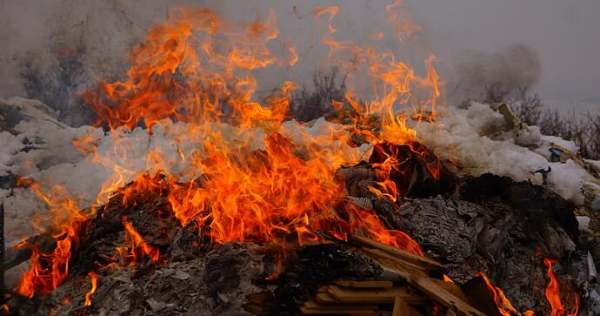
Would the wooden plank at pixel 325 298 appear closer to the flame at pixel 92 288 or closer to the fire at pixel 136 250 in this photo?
the fire at pixel 136 250

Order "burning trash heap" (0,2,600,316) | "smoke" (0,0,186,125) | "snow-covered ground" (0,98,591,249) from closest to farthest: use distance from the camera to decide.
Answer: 1. "burning trash heap" (0,2,600,316)
2. "snow-covered ground" (0,98,591,249)
3. "smoke" (0,0,186,125)

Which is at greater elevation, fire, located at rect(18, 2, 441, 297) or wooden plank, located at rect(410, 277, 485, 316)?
fire, located at rect(18, 2, 441, 297)

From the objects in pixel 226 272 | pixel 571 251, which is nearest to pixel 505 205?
pixel 571 251

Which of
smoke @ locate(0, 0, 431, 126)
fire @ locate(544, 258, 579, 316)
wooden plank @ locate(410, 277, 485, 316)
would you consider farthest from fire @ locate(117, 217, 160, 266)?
smoke @ locate(0, 0, 431, 126)

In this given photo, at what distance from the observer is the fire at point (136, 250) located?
434 centimetres

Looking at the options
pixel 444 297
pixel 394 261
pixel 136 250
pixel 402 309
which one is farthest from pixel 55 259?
pixel 444 297

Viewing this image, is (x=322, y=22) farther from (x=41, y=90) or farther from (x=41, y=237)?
(x=41, y=237)

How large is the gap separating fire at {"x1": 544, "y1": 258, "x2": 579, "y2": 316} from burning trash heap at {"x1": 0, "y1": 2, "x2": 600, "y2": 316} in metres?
0.02

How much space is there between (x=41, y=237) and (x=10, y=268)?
0.42 meters

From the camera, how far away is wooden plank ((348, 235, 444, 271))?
12.7 ft

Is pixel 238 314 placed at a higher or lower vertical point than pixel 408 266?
lower

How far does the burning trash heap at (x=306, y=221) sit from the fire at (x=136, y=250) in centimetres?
1

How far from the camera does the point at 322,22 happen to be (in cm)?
2103

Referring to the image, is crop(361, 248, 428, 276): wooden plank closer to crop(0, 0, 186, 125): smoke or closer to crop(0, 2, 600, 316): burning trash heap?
crop(0, 2, 600, 316): burning trash heap
